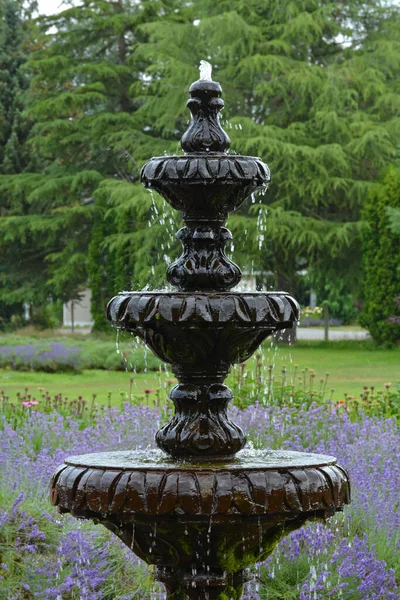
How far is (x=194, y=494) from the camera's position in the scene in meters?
3.50

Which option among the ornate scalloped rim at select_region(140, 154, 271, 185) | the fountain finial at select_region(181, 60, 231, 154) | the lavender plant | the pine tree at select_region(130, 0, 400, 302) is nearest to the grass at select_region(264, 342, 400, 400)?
the pine tree at select_region(130, 0, 400, 302)

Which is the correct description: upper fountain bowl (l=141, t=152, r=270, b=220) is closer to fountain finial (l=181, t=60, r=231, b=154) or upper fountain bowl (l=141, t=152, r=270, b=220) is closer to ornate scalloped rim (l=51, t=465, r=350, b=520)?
fountain finial (l=181, t=60, r=231, b=154)

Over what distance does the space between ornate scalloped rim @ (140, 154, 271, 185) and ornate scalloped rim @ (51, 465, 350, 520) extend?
3.67ft

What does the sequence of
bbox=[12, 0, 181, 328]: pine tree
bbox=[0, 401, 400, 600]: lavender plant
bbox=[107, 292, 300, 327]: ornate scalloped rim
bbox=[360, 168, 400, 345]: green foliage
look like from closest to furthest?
bbox=[107, 292, 300, 327]: ornate scalloped rim < bbox=[0, 401, 400, 600]: lavender plant < bbox=[360, 168, 400, 345]: green foliage < bbox=[12, 0, 181, 328]: pine tree

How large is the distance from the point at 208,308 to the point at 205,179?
0.52 m

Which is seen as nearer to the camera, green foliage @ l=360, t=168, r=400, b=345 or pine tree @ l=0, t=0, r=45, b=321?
green foliage @ l=360, t=168, r=400, b=345

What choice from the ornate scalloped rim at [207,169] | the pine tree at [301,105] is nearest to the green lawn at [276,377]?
the pine tree at [301,105]

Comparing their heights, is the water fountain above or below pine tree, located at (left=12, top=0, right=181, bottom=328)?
below

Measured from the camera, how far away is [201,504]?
11.5ft

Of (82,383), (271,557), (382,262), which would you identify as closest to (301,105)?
(382,262)

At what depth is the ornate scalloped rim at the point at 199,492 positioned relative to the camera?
351 centimetres

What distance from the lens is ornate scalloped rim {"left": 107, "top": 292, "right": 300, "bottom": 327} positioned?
3.73 metres

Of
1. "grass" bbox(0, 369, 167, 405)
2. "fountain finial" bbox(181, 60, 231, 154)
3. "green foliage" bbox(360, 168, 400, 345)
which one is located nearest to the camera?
"fountain finial" bbox(181, 60, 231, 154)

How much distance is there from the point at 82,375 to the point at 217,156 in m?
14.1
